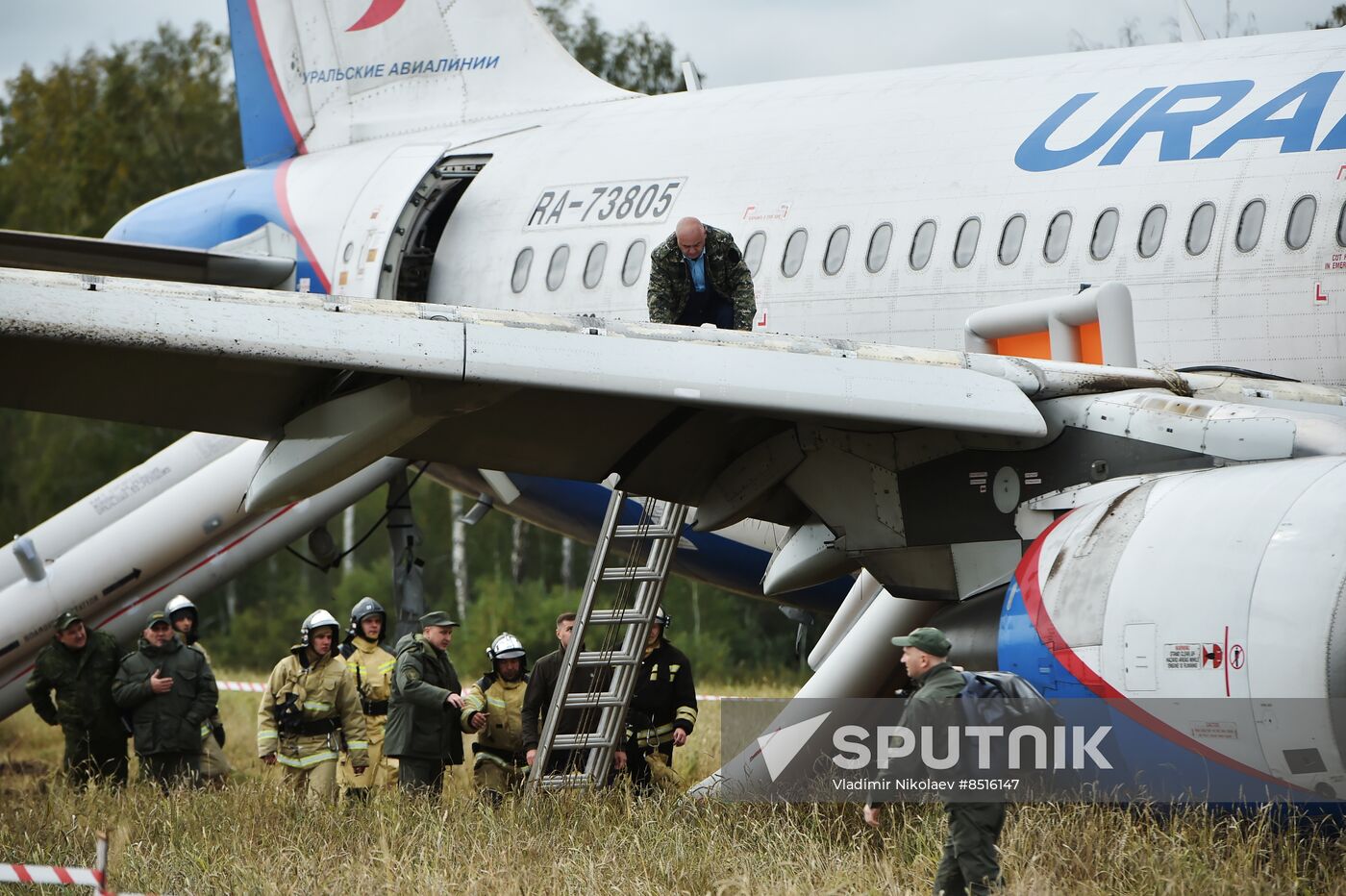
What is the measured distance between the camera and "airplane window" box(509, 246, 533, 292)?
13859 millimetres

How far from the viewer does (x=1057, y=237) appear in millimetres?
10555

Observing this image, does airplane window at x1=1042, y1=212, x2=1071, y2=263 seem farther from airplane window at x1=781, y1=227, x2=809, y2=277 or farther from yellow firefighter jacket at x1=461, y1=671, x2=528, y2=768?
yellow firefighter jacket at x1=461, y1=671, x2=528, y2=768

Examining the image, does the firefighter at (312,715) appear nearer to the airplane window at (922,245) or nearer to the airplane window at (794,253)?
the airplane window at (794,253)

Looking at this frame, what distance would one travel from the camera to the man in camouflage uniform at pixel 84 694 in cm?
1215

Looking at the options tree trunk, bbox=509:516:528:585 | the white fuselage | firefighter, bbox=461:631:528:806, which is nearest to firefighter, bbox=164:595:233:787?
firefighter, bbox=461:631:528:806

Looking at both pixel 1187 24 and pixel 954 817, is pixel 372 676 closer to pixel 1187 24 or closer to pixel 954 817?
pixel 954 817

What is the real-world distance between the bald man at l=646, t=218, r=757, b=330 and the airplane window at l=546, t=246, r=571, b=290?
12.9 ft

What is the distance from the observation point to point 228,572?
1473cm

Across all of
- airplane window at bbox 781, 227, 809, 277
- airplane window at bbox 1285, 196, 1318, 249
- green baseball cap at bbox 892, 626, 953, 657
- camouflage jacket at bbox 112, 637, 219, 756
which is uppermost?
airplane window at bbox 1285, 196, 1318, 249

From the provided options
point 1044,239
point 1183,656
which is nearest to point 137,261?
point 1044,239

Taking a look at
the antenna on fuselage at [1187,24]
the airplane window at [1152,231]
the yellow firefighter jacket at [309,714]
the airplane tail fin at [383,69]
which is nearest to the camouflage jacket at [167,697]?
the yellow firefighter jacket at [309,714]

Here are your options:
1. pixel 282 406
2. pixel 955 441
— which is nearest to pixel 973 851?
pixel 955 441

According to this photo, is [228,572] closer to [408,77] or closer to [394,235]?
[394,235]

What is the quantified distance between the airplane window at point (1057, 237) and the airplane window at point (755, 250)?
7.33 feet
